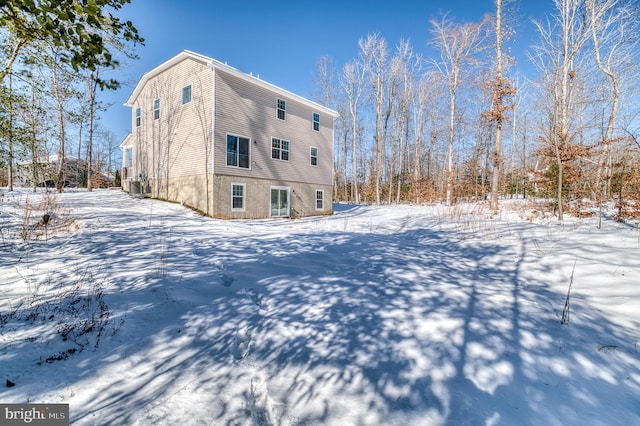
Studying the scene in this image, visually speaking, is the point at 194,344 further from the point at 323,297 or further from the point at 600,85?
the point at 600,85

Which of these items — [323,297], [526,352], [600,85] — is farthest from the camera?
[600,85]

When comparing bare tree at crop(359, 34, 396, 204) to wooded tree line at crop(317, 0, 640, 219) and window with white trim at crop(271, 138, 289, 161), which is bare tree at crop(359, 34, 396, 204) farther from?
window with white trim at crop(271, 138, 289, 161)

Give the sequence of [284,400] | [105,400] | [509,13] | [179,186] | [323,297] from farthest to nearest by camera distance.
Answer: [179,186] → [509,13] → [323,297] → [284,400] → [105,400]

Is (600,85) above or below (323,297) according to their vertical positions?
above

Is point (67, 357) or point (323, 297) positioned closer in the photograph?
point (67, 357)

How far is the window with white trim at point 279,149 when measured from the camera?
14339mm

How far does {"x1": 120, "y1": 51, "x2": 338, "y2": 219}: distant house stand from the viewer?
12078 mm

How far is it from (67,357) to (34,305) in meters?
1.22

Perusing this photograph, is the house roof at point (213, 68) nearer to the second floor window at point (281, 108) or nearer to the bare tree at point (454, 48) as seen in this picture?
the second floor window at point (281, 108)

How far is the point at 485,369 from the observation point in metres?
2.29

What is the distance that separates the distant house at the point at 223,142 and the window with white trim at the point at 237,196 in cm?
5

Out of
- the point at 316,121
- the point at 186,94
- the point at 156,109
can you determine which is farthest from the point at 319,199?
the point at 156,109

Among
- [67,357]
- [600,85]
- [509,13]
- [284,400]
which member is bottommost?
[284,400]

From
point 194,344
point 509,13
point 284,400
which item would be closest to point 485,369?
point 284,400
